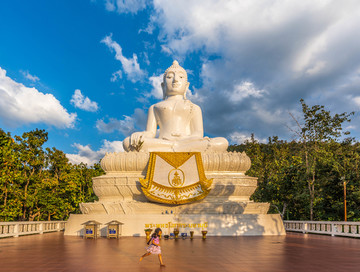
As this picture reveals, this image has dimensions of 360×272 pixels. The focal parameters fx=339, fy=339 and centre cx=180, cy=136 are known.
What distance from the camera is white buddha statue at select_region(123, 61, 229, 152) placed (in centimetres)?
1636

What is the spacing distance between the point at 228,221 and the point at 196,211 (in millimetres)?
1494

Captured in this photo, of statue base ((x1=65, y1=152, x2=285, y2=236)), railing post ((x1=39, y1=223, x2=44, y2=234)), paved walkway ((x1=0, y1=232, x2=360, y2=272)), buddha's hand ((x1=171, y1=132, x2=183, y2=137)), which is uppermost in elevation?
buddha's hand ((x1=171, y1=132, x2=183, y2=137))

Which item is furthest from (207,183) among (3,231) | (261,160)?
(261,160)

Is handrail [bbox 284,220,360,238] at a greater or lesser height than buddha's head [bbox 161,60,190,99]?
lesser

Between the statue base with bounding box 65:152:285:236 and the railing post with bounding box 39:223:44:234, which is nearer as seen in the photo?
the statue base with bounding box 65:152:285:236

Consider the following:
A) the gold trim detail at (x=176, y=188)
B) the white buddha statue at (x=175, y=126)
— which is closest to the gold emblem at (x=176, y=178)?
the gold trim detail at (x=176, y=188)

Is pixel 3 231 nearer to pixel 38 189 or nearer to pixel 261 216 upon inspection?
pixel 38 189

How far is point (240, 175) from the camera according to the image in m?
15.6

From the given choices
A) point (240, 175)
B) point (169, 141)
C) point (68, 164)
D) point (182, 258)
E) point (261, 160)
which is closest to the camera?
point (182, 258)

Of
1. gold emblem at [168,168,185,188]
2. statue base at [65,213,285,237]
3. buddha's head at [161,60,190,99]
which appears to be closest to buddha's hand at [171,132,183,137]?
buddha's head at [161,60,190,99]

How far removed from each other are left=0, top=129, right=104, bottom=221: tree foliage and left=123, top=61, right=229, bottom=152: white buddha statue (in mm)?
5464

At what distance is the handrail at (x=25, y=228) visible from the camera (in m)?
13.2

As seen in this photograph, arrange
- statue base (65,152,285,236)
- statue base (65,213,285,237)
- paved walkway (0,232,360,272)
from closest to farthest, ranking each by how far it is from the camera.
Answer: paved walkway (0,232,360,272) → statue base (65,213,285,237) → statue base (65,152,285,236)

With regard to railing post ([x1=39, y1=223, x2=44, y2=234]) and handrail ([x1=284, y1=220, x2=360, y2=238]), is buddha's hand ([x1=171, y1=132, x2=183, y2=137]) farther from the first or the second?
railing post ([x1=39, y1=223, x2=44, y2=234])
